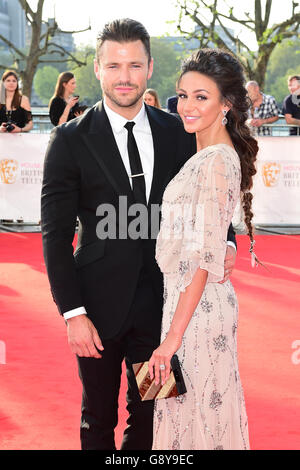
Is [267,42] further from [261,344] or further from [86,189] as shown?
[86,189]

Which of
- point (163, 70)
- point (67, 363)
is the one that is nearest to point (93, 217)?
point (67, 363)

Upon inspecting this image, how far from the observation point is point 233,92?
2.64 metres

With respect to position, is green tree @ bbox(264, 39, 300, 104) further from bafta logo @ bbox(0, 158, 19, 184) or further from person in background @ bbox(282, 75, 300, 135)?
bafta logo @ bbox(0, 158, 19, 184)

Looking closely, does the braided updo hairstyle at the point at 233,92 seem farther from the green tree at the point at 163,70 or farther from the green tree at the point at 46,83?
the green tree at the point at 46,83

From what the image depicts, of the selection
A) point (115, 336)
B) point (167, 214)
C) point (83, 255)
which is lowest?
point (115, 336)

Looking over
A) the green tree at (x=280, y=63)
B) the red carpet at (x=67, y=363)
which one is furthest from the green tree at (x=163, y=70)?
the red carpet at (x=67, y=363)

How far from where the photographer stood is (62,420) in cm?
402

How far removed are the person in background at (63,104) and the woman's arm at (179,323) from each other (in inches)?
303

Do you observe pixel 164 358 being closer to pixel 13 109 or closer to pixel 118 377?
pixel 118 377

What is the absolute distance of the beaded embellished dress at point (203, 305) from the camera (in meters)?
2.47

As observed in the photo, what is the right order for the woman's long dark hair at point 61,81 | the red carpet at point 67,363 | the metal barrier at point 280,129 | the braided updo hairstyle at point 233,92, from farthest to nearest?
1. the metal barrier at point 280,129
2. the woman's long dark hair at point 61,81
3. the red carpet at point 67,363
4. the braided updo hairstyle at point 233,92

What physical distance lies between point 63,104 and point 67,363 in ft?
18.6

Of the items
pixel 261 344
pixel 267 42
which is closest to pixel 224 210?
pixel 261 344

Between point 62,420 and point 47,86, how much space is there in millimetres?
121647
